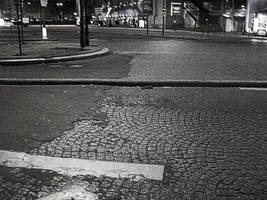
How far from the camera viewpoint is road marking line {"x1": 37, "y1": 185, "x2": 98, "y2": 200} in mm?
3199

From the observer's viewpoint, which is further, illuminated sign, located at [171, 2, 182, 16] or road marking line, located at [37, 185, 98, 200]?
illuminated sign, located at [171, 2, 182, 16]

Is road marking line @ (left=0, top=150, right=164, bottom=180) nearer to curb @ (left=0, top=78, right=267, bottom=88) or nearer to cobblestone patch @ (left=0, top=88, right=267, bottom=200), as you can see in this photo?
cobblestone patch @ (left=0, top=88, right=267, bottom=200)

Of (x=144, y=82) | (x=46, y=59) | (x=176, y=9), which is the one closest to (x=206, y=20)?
(x=176, y=9)

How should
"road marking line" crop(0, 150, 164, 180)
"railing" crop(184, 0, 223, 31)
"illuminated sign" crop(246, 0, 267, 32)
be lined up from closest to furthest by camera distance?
"road marking line" crop(0, 150, 164, 180), "illuminated sign" crop(246, 0, 267, 32), "railing" crop(184, 0, 223, 31)

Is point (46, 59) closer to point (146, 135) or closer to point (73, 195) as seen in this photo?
point (146, 135)

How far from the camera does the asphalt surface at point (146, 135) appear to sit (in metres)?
3.42

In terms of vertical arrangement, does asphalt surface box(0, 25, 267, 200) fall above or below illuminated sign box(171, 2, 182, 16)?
below

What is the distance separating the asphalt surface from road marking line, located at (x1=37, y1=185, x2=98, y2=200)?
64mm

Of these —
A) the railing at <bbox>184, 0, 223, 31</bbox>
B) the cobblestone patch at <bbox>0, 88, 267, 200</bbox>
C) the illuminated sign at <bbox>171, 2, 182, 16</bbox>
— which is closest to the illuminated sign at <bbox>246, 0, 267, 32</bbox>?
the railing at <bbox>184, 0, 223, 31</bbox>

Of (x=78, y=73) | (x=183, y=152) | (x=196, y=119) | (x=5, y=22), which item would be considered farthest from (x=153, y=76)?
(x=5, y=22)

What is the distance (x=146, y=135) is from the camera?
4.88 meters

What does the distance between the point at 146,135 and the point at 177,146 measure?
568 millimetres

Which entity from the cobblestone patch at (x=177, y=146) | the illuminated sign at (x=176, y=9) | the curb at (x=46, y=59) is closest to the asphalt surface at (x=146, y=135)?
the cobblestone patch at (x=177, y=146)

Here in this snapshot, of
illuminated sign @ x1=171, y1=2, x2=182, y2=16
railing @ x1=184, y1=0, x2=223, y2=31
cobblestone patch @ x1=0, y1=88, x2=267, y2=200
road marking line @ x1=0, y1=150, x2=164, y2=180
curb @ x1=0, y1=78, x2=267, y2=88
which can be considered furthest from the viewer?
illuminated sign @ x1=171, y1=2, x2=182, y2=16
